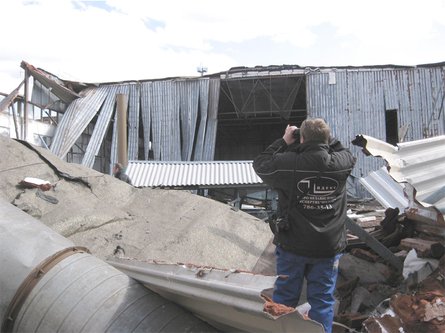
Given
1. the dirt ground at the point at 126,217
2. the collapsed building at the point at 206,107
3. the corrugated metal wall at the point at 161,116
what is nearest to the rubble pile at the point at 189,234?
the dirt ground at the point at 126,217

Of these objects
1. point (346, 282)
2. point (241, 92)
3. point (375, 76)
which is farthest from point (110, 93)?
point (346, 282)

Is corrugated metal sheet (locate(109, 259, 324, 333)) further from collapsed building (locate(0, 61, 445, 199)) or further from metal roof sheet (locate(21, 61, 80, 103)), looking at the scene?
metal roof sheet (locate(21, 61, 80, 103))

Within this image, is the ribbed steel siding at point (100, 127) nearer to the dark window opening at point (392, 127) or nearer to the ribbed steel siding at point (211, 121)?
the ribbed steel siding at point (211, 121)

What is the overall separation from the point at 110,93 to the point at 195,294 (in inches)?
611

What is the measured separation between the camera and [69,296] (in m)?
2.06

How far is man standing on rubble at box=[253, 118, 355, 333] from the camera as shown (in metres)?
2.80

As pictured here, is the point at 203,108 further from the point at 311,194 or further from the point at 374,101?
the point at 311,194

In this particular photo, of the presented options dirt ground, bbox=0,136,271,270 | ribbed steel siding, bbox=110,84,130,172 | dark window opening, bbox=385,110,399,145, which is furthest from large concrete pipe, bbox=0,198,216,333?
dark window opening, bbox=385,110,399,145

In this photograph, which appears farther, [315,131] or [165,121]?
[165,121]

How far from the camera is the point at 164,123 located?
16078 mm

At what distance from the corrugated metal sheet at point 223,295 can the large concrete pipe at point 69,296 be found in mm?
93

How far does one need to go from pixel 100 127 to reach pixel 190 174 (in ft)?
21.2

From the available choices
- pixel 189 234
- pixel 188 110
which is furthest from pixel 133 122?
pixel 189 234

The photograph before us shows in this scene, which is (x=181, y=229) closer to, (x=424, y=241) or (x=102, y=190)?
(x=102, y=190)
